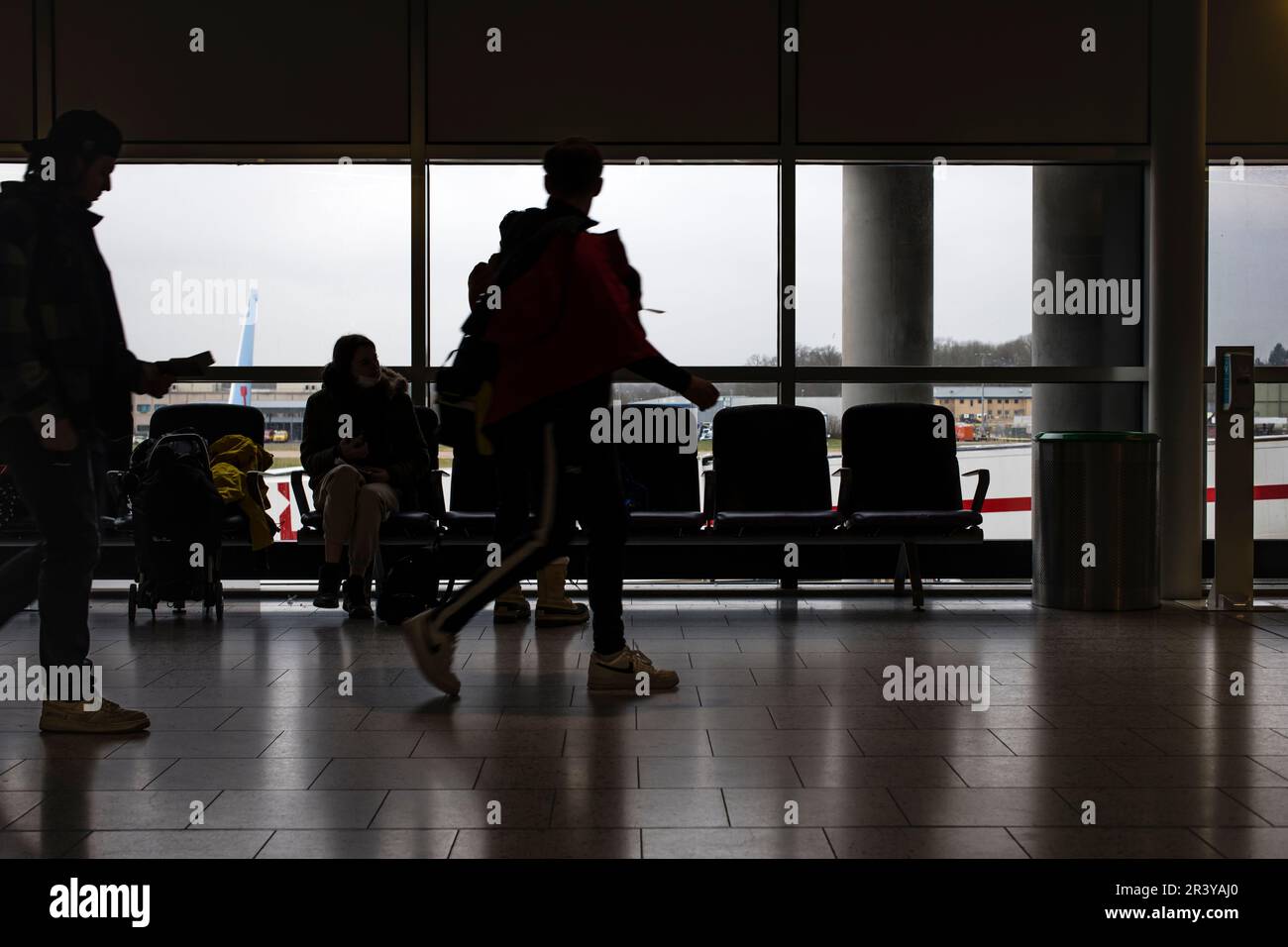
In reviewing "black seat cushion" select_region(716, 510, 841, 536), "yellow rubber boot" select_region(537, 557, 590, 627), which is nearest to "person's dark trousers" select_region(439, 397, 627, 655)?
"yellow rubber boot" select_region(537, 557, 590, 627)

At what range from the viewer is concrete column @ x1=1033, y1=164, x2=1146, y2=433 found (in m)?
7.29

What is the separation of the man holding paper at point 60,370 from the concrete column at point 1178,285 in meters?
5.32

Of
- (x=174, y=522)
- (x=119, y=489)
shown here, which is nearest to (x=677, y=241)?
(x=174, y=522)

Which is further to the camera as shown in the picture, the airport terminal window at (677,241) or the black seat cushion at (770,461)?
the airport terminal window at (677,241)

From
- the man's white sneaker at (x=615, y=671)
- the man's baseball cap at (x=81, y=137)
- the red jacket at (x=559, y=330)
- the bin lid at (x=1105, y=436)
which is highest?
the man's baseball cap at (x=81, y=137)

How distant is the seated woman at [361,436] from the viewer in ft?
20.2

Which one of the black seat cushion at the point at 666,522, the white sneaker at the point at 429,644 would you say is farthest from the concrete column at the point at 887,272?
the white sneaker at the point at 429,644

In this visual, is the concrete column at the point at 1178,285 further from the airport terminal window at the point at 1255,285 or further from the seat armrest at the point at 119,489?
the seat armrest at the point at 119,489

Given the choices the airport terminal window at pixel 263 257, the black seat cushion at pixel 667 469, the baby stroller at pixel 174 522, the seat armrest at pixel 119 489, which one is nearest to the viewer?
the baby stroller at pixel 174 522

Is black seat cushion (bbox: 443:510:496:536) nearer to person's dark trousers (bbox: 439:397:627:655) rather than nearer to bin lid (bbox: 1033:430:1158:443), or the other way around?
person's dark trousers (bbox: 439:397:627:655)

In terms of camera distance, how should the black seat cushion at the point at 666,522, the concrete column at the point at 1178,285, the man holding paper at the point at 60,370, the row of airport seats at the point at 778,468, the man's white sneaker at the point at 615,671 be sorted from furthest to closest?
the concrete column at the point at 1178,285
the row of airport seats at the point at 778,468
the black seat cushion at the point at 666,522
the man's white sneaker at the point at 615,671
the man holding paper at the point at 60,370

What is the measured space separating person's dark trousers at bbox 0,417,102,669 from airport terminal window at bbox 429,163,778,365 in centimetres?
375

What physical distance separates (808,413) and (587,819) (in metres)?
4.23
